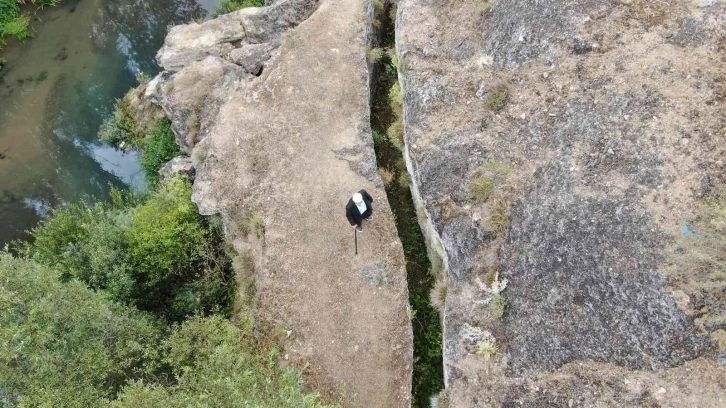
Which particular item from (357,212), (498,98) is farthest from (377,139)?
(498,98)

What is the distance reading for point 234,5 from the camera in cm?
2527

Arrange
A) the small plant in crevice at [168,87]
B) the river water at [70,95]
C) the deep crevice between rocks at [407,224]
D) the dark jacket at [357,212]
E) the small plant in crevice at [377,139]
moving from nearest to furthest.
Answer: the dark jacket at [357,212], the deep crevice between rocks at [407,224], the small plant in crevice at [377,139], the small plant in crevice at [168,87], the river water at [70,95]

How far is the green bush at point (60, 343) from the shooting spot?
439 inches

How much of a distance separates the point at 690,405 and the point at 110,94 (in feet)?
85.7

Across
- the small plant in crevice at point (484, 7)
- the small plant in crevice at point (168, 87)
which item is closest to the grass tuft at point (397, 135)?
the small plant in crevice at point (484, 7)

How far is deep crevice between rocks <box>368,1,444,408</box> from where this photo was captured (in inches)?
554

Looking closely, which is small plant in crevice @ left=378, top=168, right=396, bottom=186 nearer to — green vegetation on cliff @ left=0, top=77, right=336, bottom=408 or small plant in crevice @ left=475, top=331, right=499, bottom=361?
green vegetation on cliff @ left=0, top=77, right=336, bottom=408

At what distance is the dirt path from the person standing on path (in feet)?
2.72

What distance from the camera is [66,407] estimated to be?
11109mm

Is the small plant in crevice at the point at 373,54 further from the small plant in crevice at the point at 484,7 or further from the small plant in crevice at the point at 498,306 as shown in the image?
the small plant in crevice at the point at 498,306

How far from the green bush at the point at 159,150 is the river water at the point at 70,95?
3.91 ft

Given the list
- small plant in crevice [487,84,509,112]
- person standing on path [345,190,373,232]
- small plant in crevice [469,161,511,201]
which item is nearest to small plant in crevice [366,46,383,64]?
small plant in crevice [487,84,509,112]

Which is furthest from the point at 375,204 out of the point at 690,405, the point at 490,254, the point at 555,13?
the point at 690,405

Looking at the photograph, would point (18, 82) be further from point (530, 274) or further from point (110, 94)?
point (530, 274)
